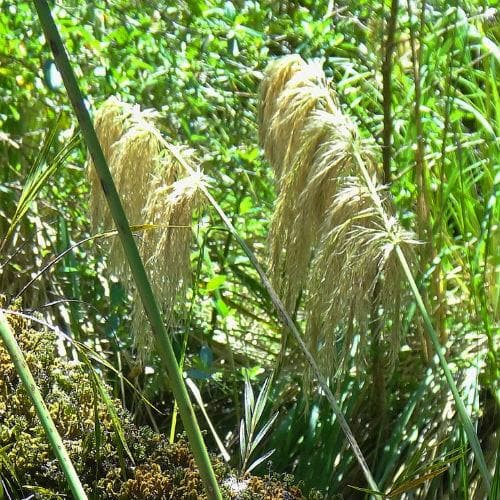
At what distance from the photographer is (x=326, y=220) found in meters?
1.92

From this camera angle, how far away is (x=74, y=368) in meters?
2.50

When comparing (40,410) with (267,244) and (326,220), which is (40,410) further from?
(267,244)

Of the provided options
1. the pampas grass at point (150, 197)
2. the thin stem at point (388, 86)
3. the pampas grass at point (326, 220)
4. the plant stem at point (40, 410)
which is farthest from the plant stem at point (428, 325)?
the plant stem at point (40, 410)

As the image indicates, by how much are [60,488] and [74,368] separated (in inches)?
15.9

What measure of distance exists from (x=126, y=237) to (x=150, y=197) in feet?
2.88

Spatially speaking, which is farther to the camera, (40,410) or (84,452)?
(84,452)

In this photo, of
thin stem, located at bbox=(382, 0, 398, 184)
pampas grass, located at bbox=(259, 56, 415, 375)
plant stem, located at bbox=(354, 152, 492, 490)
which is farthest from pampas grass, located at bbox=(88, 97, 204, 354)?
thin stem, located at bbox=(382, 0, 398, 184)

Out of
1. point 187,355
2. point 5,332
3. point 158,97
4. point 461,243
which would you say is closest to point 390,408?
point 461,243

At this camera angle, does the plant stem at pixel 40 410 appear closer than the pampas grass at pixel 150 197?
Yes

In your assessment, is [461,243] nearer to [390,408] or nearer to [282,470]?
[390,408]

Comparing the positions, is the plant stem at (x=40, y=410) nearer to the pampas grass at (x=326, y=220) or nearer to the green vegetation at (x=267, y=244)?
the green vegetation at (x=267, y=244)

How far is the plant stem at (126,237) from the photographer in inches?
48.1

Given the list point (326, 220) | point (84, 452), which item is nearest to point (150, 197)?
point (326, 220)

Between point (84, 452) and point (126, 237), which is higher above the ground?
point (126, 237)
